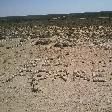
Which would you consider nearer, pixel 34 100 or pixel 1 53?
pixel 34 100

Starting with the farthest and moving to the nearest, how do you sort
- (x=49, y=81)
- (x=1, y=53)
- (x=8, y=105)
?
1. (x=1, y=53)
2. (x=49, y=81)
3. (x=8, y=105)

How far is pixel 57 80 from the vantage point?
1102 cm

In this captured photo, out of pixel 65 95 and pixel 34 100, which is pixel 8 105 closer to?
pixel 34 100

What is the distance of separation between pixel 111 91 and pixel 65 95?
1611 mm

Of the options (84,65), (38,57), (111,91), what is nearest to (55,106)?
(111,91)

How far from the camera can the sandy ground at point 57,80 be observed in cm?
844

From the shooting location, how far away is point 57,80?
11016 millimetres

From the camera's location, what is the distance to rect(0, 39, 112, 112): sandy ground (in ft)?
27.7

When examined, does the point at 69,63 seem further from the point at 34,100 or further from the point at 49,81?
the point at 34,100

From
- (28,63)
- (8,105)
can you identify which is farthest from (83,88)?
(28,63)

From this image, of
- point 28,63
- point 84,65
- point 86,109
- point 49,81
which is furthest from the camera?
point 28,63

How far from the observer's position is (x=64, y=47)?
59.0 feet

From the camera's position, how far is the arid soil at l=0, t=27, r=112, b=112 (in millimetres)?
8445

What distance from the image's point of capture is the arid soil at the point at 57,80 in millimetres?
8445
